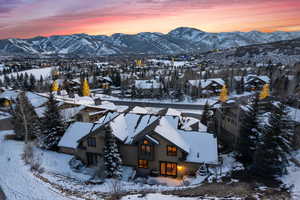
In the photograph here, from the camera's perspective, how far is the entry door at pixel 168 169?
22203 millimetres

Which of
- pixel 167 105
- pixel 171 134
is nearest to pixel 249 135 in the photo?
pixel 171 134

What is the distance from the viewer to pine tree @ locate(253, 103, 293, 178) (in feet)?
59.3

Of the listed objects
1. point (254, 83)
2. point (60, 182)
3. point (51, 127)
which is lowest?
point (60, 182)

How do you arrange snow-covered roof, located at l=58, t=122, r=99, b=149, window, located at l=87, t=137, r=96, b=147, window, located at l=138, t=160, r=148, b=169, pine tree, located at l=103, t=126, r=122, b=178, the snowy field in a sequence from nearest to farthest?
1. the snowy field
2. pine tree, located at l=103, t=126, r=122, b=178
3. window, located at l=138, t=160, r=148, b=169
4. window, located at l=87, t=137, r=96, b=147
5. snow-covered roof, located at l=58, t=122, r=99, b=149

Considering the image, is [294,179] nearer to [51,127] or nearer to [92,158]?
[92,158]

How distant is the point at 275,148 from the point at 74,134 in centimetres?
2427

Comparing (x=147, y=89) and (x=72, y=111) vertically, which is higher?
(x=72, y=111)

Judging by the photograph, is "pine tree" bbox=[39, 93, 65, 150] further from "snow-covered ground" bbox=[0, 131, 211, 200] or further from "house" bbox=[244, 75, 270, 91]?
"house" bbox=[244, 75, 270, 91]

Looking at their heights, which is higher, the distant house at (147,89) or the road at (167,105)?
the distant house at (147,89)

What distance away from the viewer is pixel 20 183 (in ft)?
52.8

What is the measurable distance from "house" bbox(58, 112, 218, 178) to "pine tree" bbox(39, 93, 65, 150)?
2281mm

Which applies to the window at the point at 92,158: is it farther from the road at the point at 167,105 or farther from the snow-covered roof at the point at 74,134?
the road at the point at 167,105

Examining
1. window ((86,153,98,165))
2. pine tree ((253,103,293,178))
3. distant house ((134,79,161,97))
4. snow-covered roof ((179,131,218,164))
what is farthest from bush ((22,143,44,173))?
distant house ((134,79,161,97))

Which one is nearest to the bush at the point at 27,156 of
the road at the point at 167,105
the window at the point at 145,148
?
the window at the point at 145,148
